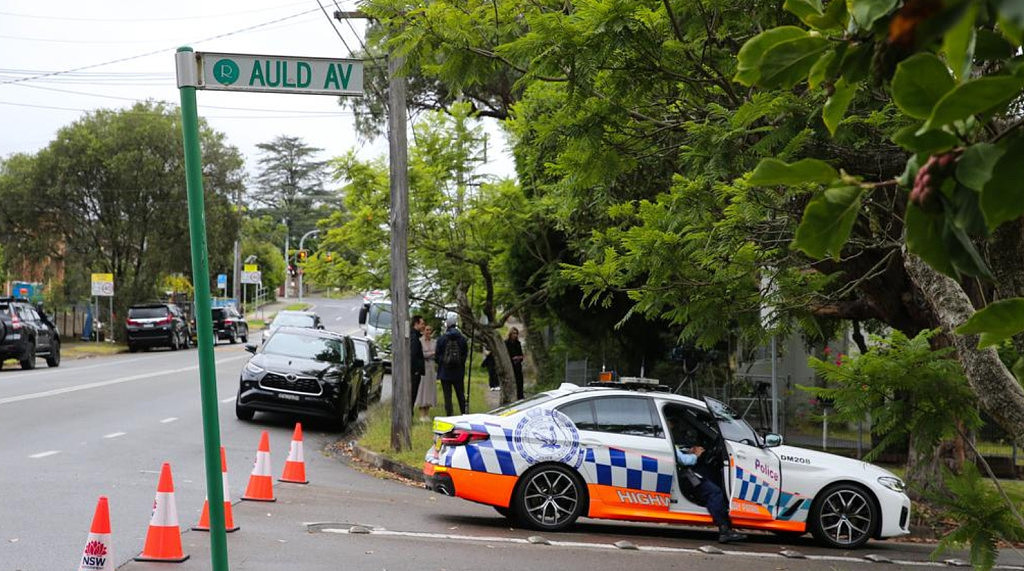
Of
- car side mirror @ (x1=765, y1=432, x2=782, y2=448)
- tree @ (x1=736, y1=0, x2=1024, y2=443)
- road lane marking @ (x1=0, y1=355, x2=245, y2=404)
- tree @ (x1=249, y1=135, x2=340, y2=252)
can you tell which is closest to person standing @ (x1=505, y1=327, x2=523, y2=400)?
road lane marking @ (x1=0, y1=355, x2=245, y2=404)

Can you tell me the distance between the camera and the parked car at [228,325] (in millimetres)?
51031

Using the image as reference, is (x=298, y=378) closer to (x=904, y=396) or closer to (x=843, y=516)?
(x=843, y=516)

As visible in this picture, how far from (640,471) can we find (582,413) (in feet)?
2.63

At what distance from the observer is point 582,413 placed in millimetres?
10750

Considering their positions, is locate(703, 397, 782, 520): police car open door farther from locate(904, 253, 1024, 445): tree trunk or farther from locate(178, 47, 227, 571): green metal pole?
locate(178, 47, 227, 571): green metal pole

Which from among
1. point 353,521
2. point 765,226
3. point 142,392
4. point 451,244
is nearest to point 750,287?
point 765,226

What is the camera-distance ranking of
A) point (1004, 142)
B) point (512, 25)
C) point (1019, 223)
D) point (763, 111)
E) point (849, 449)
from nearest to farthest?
point (1004, 142)
point (1019, 223)
point (763, 111)
point (512, 25)
point (849, 449)

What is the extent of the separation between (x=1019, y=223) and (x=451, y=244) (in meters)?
13.7

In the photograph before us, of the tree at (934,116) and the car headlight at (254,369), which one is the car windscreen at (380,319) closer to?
the car headlight at (254,369)

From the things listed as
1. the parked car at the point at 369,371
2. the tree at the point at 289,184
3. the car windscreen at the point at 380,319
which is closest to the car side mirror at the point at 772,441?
the parked car at the point at 369,371

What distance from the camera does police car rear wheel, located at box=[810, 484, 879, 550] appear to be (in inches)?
424

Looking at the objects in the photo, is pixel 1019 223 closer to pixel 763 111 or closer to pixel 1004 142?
pixel 763 111

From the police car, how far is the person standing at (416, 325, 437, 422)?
844cm

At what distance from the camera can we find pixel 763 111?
271 inches
